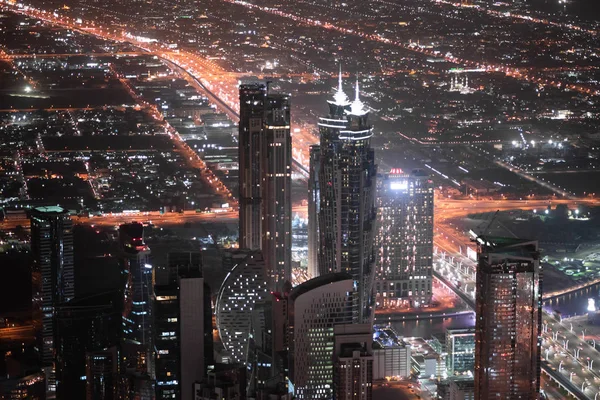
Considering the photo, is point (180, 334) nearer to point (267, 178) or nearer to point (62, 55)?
point (267, 178)

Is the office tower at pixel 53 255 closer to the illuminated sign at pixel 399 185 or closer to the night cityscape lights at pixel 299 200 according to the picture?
the night cityscape lights at pixel 299 200

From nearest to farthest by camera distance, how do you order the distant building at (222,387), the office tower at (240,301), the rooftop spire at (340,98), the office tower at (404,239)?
the distant building at (222,387) < the office tower at (240,301) < the rooftop spire at (340,98) < the office tower at (404,239)

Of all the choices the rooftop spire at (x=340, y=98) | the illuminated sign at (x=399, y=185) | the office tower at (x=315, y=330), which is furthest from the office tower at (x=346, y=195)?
the office tower at (x=315, y=330)

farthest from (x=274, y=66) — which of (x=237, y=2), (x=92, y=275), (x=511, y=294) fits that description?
(x=511, y=294)

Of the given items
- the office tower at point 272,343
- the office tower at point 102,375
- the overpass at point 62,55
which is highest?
the overpass at point 62,55

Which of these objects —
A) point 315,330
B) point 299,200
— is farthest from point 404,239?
point 315,330

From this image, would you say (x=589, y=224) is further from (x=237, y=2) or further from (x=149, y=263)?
(x=237, y=2)
